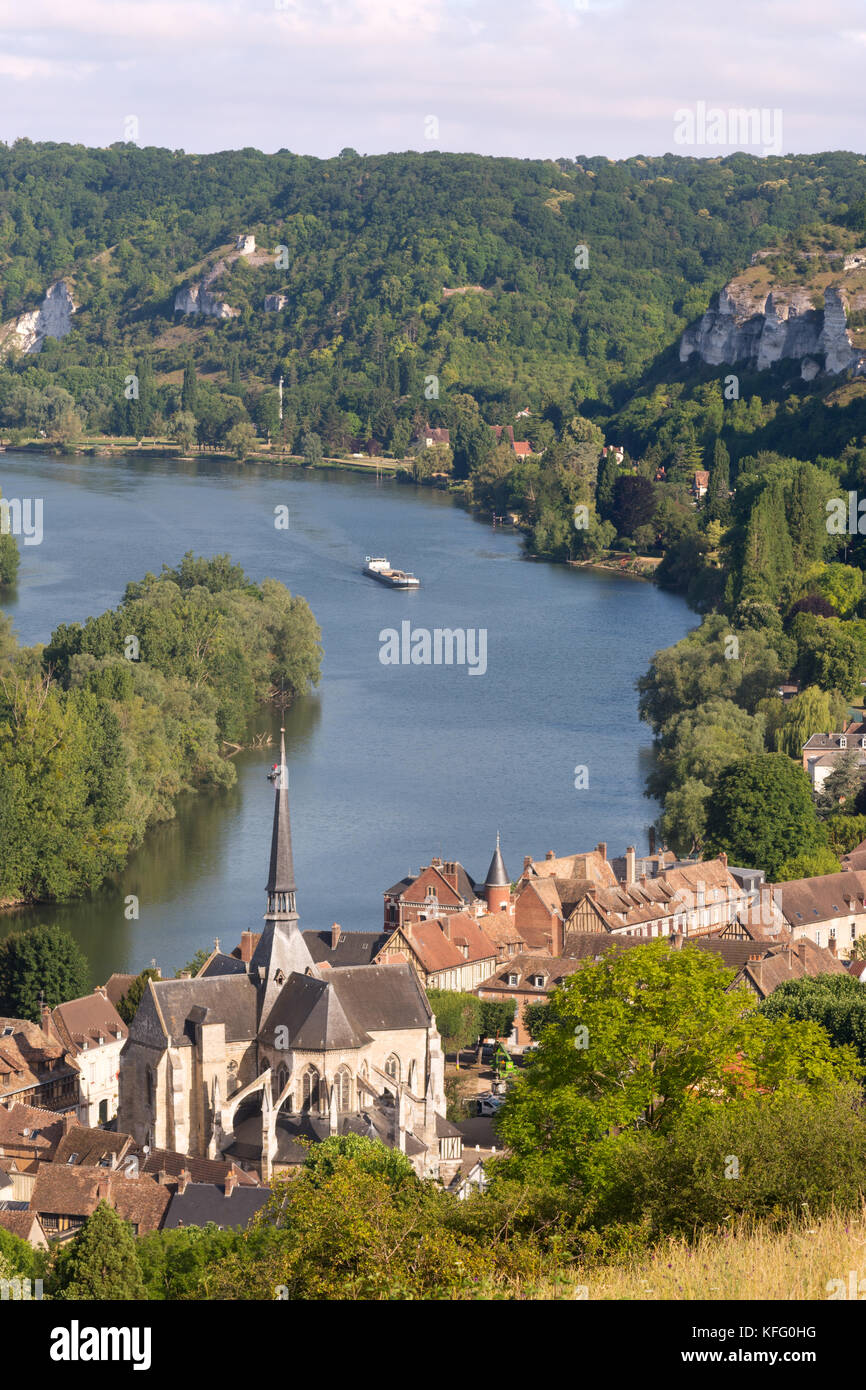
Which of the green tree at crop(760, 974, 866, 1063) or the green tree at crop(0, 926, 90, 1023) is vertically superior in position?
the green tree at crop(760, 974, 866, 1063)

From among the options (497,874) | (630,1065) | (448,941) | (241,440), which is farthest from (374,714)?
(241,440)

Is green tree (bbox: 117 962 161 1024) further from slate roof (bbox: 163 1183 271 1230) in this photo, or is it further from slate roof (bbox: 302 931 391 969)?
slate roof (bbox: 163 1183 271 1230)

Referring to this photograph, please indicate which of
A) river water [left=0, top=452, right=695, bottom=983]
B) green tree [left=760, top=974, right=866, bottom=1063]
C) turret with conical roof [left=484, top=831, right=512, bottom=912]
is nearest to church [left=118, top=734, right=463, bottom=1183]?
green tree [left=760, top=974, right=866, bottom=1063]

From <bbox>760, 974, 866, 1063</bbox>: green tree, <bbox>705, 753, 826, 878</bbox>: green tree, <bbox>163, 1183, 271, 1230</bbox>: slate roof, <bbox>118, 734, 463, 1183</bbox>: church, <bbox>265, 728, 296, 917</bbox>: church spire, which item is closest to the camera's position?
<bbox>163, 1183, 271, 1230</bbox>: slate roof

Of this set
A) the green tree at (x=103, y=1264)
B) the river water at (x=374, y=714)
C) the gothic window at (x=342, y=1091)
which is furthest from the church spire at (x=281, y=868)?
the river water at (x=374, y=714)

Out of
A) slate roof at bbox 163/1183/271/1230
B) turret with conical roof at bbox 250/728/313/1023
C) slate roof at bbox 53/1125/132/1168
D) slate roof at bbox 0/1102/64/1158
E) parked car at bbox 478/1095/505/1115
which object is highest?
turret with conical roof at bbox 250/728/313/1023

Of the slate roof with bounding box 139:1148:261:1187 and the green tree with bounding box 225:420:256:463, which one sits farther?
the green tree with bounding box 225:420:256:463
